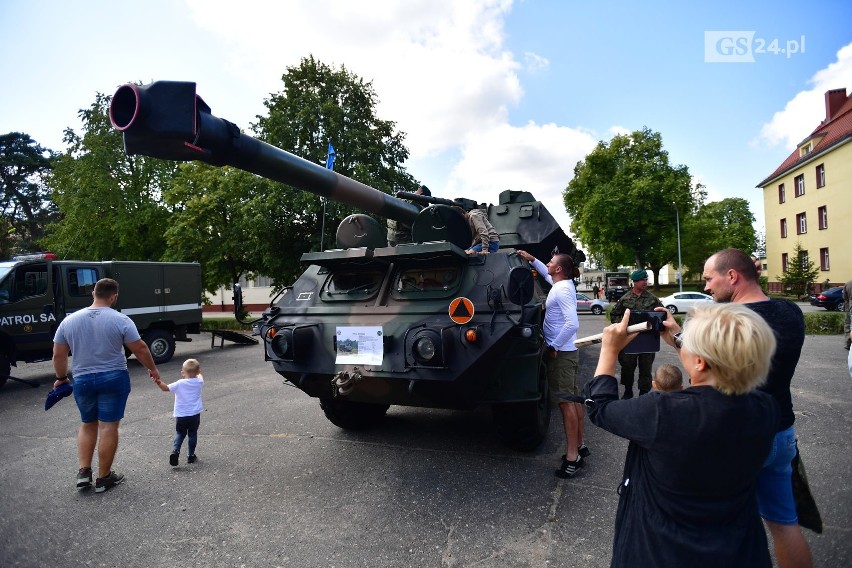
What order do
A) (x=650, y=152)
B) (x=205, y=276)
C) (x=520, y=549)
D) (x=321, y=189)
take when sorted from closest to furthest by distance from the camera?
(x=520, y=549) → (x=321, y=189) → (x=205, y=276) → (x=650, y=152)

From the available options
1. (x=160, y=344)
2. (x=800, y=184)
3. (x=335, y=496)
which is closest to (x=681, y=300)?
(x=800, y=184)

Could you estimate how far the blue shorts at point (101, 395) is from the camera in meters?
3.77

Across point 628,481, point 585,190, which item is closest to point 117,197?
point 628,481

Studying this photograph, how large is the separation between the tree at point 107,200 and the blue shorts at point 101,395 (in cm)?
1902

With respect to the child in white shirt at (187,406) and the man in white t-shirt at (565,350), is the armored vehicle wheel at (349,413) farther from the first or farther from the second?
the man in white t-shirt at (565,350)

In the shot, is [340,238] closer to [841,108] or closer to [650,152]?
[650,152]

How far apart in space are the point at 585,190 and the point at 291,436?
3398 cm

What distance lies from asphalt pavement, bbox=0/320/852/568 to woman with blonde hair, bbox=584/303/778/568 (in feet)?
4.42

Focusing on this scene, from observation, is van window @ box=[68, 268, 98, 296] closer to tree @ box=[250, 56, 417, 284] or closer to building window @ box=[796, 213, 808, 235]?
tree @ box=[250, 56, 417, 284]

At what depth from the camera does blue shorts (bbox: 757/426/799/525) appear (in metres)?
2.10

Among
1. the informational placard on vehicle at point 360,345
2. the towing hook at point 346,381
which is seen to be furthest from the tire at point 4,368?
the towing hook at point 346,381

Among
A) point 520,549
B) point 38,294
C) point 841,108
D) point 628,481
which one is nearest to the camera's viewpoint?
point 628,481

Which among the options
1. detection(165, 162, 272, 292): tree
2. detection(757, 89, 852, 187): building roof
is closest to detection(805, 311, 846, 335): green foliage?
detection(165, 162, 272, 292): tree

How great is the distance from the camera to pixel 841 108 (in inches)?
1138
